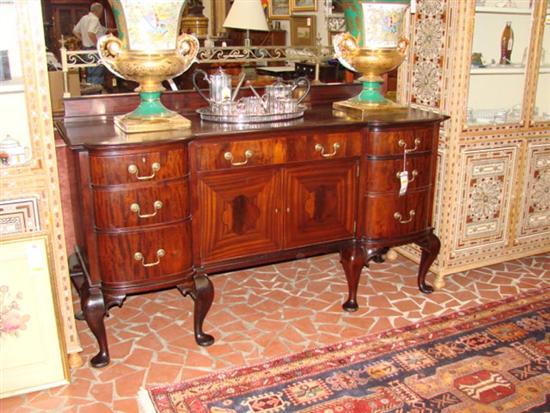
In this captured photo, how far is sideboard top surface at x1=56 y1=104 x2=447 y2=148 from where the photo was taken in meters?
2.10

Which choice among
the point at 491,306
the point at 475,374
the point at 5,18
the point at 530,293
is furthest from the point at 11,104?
the point at 530,293

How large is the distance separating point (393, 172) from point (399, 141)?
0.47 feet

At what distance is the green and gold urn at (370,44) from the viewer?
2656 mm

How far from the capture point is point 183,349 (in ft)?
8.00

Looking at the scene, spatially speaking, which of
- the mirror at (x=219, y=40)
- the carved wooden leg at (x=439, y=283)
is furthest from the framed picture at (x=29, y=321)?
the carved wooden leg at (x=439, y=283)

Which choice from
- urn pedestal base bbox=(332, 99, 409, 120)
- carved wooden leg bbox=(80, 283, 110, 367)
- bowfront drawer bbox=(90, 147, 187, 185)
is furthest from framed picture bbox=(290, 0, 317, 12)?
carved wooden leg bbox=(80, 283, 110, 367)

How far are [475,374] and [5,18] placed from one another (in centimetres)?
219

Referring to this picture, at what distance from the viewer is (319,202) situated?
8.29 feet

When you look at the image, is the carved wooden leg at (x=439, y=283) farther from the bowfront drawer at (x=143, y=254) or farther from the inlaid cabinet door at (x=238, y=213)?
the bowfront drawer at (x=143, y=254)

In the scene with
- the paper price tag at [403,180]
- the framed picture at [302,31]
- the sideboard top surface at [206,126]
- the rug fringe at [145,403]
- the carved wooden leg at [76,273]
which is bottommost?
the rug fringe at [145,403]

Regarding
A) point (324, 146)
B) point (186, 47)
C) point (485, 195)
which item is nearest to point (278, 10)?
point (186, 47)

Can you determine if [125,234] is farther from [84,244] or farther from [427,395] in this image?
[427,395]

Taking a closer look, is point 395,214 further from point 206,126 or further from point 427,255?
point 206,126

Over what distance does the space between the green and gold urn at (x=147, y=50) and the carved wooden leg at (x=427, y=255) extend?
1320 mm
